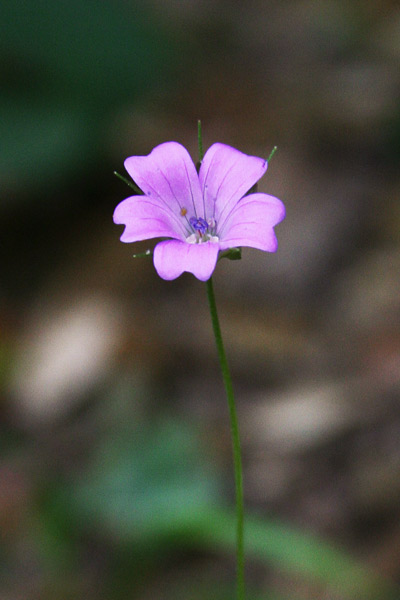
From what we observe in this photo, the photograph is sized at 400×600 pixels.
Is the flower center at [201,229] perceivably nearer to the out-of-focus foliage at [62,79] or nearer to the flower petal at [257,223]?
the flower petal at [257,223]

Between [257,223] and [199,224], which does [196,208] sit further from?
[257,223]

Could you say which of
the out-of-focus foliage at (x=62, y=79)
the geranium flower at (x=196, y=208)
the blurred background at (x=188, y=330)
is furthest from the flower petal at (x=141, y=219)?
the out-of-focus foliage at (x=62, y=79)

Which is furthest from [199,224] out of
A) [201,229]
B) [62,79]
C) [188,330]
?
[62,79]

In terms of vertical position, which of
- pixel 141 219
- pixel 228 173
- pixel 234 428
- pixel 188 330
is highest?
pixel 228 173

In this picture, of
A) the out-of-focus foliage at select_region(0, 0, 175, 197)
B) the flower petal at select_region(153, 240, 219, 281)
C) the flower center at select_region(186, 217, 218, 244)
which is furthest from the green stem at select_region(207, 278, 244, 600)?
the out-of-focus foliage at select_region(0, 0, 175, 197)

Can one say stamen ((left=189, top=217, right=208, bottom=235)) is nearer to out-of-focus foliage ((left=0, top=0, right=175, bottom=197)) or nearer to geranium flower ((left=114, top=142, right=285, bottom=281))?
geranium flower ((left=114, top=142, right=285, bottom=281))

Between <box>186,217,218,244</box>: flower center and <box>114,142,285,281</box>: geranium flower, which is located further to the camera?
<box>186,217,218,244</box>: flower center

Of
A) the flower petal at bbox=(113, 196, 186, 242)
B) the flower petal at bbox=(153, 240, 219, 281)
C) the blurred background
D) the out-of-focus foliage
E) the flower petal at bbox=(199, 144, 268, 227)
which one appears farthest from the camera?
the out-of-focus foliage

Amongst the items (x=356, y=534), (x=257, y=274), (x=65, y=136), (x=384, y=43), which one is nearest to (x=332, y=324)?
(x=257, y=274)
